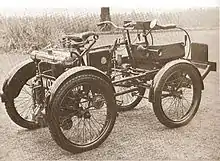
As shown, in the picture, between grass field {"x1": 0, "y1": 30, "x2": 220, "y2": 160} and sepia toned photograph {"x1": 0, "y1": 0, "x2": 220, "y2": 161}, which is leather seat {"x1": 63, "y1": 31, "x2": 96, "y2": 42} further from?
grass field {"x1": 0, "y1": 30, "x2": 220, "y2": 160}

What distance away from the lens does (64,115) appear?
244 cm

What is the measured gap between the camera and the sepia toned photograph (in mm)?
2387

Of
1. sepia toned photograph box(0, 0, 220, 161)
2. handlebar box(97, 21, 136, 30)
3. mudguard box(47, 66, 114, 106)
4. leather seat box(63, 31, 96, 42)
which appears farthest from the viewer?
handlebar box(97, 21, 136, 30)

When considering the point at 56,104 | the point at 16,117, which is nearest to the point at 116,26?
the point at 56,104

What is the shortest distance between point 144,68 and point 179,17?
49 cm

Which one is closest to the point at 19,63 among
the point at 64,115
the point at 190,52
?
the point at 64,115

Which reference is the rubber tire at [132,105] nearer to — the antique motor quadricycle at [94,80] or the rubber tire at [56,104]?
the antique motor quadricycle at [94,80]

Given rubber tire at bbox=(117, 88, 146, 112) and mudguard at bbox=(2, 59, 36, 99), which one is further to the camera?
rubber tire at bbox=(117, 88, 146, 112)

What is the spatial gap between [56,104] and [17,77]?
1.74ft

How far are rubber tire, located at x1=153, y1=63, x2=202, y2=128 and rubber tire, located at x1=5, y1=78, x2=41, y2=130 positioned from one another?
2.76 feet

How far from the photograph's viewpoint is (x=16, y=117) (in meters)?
2.72

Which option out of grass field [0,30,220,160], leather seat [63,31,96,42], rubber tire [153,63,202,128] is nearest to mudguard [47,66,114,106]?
leather seat [63,31,96,42]

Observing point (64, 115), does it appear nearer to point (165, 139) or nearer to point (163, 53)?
point (165, 139)

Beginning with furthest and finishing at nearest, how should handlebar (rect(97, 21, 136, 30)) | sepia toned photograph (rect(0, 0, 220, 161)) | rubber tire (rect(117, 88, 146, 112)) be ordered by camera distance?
rubber tire (rect(117, 88, 146, 112)) → handlebar (rect(97, 21, 136, 30)) → sepia toned photograph (rect(0, 0, 220, 161))
